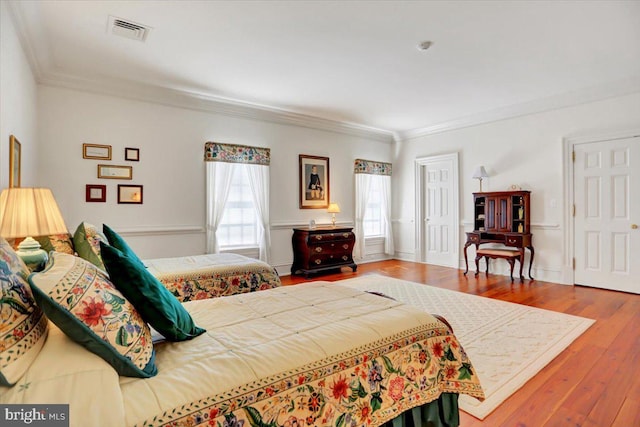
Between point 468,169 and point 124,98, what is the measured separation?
5.47 meters

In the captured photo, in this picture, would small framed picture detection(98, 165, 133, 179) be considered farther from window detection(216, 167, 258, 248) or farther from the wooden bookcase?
the wooden bookcase

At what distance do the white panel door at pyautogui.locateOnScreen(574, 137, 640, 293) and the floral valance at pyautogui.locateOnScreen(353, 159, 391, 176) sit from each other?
323cm

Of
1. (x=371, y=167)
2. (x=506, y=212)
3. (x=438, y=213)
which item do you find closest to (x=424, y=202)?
(x=438, y=213)

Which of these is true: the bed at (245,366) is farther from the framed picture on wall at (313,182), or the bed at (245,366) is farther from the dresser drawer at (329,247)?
the framed picture on wall at (313,182)

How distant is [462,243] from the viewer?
5.97 metres

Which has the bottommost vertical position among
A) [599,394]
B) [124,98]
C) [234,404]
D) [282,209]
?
[599,394]

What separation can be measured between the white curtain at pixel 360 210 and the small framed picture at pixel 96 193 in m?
4.19

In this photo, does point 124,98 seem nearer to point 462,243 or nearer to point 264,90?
point 264,90

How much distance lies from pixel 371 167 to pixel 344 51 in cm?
350

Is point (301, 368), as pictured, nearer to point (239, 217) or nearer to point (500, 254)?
point (239, 217)

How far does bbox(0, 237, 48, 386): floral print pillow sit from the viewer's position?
2.65 feet

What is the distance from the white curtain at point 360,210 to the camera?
21.3 ft

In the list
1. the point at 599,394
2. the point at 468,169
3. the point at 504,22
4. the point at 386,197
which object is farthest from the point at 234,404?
the point at 386,197

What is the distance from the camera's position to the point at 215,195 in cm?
481
